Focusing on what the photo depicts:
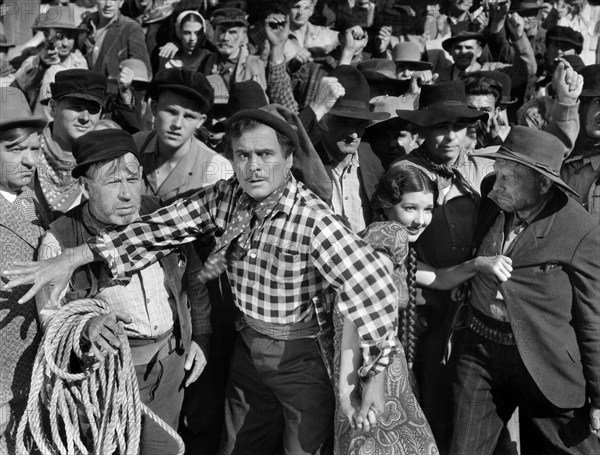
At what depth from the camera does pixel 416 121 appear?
4621mm

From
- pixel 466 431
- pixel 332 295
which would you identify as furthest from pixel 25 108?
pixel 466 431

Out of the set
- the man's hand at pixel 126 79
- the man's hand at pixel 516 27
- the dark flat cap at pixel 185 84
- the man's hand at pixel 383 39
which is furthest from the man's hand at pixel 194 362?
the man's hand at pixel 516 27

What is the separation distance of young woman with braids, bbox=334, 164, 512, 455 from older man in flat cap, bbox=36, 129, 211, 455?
0.91m

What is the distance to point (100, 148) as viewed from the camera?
368cm

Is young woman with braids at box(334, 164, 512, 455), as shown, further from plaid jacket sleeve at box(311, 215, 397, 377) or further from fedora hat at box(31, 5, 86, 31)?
fedora hat at box(31, 5, 86, 31)

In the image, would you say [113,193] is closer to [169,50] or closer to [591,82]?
[591,82]

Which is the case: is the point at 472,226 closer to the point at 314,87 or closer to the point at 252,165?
the point at 252,165

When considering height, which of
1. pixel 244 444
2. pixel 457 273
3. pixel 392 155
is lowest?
pixel 244 444

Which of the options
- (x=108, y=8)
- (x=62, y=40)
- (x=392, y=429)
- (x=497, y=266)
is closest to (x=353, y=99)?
(x=497, y=266)

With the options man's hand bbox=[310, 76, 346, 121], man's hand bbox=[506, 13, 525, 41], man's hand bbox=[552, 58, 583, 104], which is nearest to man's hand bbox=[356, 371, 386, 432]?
man's hand bbox=[310, 76, 346, 121]

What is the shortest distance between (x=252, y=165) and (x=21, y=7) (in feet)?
21.2

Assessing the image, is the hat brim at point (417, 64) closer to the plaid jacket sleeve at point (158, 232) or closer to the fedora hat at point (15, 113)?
the plaid jacket sleeve at point (158, 232)

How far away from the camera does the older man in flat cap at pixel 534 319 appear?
3723 millimetres

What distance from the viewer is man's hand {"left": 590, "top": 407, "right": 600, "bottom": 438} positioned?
3.74 metres
